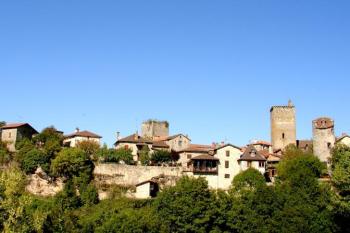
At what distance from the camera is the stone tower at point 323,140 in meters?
67.6

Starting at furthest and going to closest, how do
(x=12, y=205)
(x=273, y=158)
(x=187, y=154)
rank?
(x=187, y=154)
(x=273, y=158)
(x=12, y=205)

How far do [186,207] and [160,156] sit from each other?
18649 millimetres

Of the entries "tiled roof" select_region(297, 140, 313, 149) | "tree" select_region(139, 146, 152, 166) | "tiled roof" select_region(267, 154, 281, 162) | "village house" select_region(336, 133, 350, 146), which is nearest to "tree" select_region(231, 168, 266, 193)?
"tiled roof" select_region(267, 154, 281, 162)

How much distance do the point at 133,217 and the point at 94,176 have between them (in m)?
17.5

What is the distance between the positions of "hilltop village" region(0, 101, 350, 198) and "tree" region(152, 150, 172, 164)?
0.33 meters

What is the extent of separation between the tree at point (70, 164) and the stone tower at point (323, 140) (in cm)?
3115

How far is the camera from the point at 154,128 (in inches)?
3568

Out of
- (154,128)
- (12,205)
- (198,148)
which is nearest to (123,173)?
(198,148)

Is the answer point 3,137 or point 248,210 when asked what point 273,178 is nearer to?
point 248,210

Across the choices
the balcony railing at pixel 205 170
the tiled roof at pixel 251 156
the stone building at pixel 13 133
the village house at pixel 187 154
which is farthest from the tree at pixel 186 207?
the stone building at pixel 13 133

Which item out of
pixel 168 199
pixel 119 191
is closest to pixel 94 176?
pixel 119 191

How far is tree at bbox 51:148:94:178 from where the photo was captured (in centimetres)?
6044

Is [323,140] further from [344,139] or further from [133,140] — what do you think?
[133,140]

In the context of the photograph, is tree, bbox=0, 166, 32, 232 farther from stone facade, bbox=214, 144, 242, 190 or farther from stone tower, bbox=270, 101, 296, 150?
stone tower, bbox=270, 101, 296, 150
